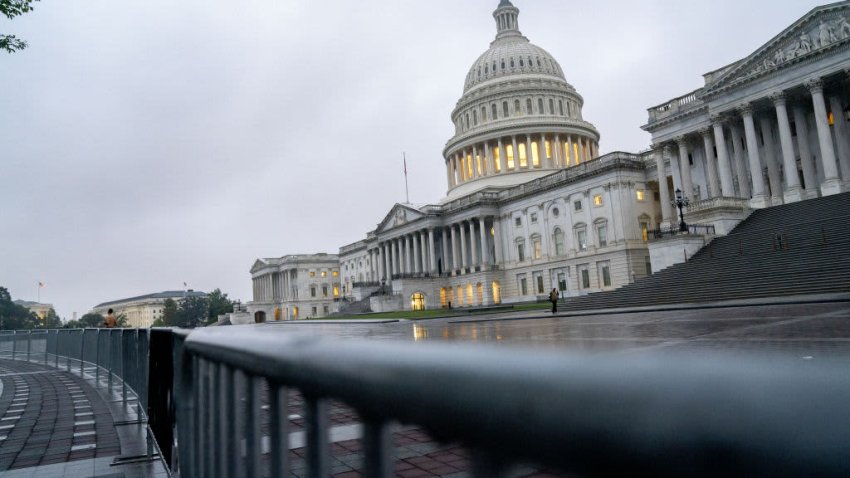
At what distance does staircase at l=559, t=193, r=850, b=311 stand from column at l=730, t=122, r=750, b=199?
7.71m

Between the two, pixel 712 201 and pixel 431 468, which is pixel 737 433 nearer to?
pixel 431 468

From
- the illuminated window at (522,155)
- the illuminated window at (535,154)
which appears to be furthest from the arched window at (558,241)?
the illuminated window at (522,155)

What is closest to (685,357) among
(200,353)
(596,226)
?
(200,353)

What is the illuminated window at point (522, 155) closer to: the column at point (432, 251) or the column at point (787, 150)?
the column at point (432, 251)

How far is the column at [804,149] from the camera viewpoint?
44562mm

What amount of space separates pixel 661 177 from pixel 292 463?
58.6 meters

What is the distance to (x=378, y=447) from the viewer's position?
57.5 inches

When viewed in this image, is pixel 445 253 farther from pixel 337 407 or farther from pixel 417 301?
pixel 337 407

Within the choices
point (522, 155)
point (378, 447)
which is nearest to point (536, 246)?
point (522, 155)

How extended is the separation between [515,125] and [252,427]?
297 ft

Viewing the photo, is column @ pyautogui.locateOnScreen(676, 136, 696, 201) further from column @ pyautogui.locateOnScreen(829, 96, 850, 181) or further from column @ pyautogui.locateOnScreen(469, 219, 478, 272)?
column @ pyautogui.locateOnScreen(469, 219, 478, 272)

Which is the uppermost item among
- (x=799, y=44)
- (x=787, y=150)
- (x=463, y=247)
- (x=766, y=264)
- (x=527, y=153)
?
(x=527, y=153)

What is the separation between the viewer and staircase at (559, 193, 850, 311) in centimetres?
2609

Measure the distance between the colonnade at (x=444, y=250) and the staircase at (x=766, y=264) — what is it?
132ft
